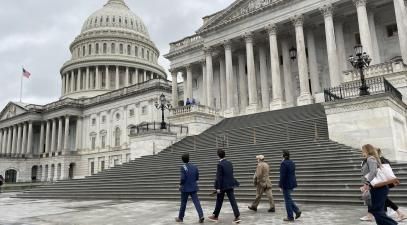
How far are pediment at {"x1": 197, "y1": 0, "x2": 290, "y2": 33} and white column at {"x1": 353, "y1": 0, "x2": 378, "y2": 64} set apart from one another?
24.4 feet

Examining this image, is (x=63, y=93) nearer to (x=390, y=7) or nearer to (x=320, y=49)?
(x=320, y=49)

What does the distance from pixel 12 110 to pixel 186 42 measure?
58037mm

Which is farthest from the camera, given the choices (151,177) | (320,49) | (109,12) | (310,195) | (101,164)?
(109,12)

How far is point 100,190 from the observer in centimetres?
2069

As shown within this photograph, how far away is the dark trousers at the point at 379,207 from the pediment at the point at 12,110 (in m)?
84.5

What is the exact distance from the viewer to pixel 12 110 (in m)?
84.0

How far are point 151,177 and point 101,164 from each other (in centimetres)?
5193

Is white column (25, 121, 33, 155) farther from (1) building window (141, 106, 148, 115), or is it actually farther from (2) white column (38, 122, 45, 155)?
(1) building window (141, 106, 148, 115)

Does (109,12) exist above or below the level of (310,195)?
above

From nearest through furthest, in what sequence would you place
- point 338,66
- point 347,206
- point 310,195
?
point 347,206 → point 310,195 → point 338,66

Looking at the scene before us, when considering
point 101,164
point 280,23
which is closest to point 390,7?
point 280,23

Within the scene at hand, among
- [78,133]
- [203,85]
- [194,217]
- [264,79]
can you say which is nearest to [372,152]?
[194,217]

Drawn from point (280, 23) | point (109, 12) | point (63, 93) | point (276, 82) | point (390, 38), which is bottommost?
point (276, 82)

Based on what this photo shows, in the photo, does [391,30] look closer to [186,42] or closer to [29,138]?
[186,42]
